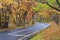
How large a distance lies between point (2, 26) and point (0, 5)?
224 inches

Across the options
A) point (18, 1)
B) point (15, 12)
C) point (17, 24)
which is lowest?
point (17, 24)

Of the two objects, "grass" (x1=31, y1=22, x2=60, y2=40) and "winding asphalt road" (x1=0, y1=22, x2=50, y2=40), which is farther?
"grass" (x1=31, y1=22, x2=60, y2=40)

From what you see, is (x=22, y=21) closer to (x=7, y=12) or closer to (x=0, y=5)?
(x=7, y=12)

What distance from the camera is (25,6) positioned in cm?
4694

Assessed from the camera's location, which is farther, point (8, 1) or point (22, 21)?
point (22, 21)

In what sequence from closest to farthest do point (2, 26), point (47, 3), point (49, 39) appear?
1. point (47, 3)
2. point (49, 39)
3. point (2, 26)

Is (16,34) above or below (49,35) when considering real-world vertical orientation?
below

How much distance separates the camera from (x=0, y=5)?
39.3m

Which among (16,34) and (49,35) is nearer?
(49,35)

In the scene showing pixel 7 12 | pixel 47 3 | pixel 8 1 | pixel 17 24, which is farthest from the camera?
pixel 17 24

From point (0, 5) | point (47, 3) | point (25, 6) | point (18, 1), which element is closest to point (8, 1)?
point (0, 5)

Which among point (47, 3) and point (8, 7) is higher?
point (47, 3)

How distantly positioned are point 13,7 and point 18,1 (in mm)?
3122

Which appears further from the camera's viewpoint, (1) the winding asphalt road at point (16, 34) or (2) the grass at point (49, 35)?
(2) the grass at point (49, 35)
